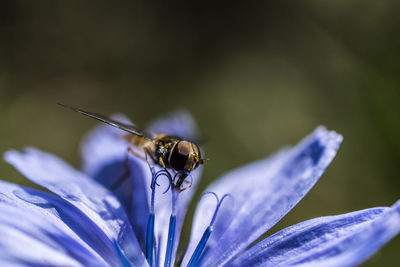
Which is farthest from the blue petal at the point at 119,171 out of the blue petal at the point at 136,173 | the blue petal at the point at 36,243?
the blue petal at the point at 36,243

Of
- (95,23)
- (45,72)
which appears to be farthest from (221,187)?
(95,23)

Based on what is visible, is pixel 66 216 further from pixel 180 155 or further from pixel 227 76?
pixel 227 76

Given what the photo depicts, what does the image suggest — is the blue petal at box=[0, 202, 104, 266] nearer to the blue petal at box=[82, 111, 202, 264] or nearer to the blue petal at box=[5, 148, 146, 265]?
the blue petal at box=[5, 148, 146, 265]

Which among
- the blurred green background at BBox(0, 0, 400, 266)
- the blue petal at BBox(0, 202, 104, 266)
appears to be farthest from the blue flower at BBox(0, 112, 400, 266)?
the blurred green background at BBox(0, 0, 400, 266)

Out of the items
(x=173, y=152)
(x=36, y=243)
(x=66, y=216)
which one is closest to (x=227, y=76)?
(x=173, y=152)

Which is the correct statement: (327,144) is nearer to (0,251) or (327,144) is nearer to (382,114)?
(0,251)

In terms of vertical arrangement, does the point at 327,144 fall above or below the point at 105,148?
above
